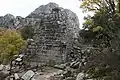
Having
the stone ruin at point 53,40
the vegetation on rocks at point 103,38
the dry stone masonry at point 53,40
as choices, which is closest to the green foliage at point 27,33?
the vegetation on rocks at point 103,38

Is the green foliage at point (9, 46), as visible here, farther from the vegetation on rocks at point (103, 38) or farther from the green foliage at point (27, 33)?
the green foliage at point (27, 33)

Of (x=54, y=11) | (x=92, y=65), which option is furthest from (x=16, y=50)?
(x=92, y=65)

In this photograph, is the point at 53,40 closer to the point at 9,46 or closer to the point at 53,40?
the point at 53,40

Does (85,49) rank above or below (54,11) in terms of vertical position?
below

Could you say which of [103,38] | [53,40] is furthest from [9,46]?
[103,38]

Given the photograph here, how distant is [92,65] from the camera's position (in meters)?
13.0

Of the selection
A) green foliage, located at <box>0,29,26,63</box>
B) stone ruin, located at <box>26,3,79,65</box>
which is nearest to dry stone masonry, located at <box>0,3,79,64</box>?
stone ruin, located at <box>26,3,79,65</box>

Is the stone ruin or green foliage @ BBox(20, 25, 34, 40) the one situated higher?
green foliage @ BBox(20, 25, 34, 40)

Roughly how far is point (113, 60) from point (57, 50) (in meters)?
6.43

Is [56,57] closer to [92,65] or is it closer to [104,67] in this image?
[92,65]

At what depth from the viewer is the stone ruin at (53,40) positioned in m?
16.9

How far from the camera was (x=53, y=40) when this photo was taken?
685 inches

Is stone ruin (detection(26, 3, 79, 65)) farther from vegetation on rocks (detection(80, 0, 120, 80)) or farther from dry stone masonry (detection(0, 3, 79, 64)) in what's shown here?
vegetation on rocks (detection(80, 0, 120, 80))

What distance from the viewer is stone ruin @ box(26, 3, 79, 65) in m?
16.9
